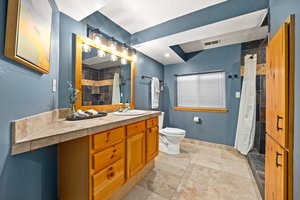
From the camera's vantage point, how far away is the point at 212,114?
2.93 meters

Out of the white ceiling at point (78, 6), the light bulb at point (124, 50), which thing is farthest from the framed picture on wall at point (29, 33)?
the light bulb at point (124, 50)

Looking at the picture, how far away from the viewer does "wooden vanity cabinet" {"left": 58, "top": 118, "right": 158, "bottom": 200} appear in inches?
39.8

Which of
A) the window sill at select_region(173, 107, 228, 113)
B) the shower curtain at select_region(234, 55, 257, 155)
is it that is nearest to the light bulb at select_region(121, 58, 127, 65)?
the window sill at select_region(173, 107, 228, 113)

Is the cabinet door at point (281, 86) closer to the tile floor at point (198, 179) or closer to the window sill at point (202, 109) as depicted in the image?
the tile floor at point (198, 179)

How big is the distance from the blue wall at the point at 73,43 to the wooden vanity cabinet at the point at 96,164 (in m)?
0.62

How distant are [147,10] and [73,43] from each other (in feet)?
3.56

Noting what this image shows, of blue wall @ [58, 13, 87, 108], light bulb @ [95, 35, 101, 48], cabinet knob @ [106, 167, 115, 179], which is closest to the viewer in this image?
cabinet knob @ [106, 167, 115, 179]

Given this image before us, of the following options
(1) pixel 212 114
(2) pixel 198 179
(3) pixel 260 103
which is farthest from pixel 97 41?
(3) pixel 260 103

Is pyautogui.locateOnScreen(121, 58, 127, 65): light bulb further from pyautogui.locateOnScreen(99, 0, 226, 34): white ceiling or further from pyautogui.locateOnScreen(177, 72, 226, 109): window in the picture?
pyautogui.locateOnScreen(177, 72, 226, 109): window

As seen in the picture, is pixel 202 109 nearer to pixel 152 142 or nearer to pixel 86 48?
pixel 152 142

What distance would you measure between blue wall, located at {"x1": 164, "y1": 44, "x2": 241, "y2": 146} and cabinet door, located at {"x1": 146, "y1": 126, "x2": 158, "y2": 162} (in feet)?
5.02

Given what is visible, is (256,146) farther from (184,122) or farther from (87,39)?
(87,39)

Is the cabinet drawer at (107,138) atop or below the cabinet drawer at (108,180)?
atop

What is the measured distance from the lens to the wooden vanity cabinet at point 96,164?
1.01 meters
